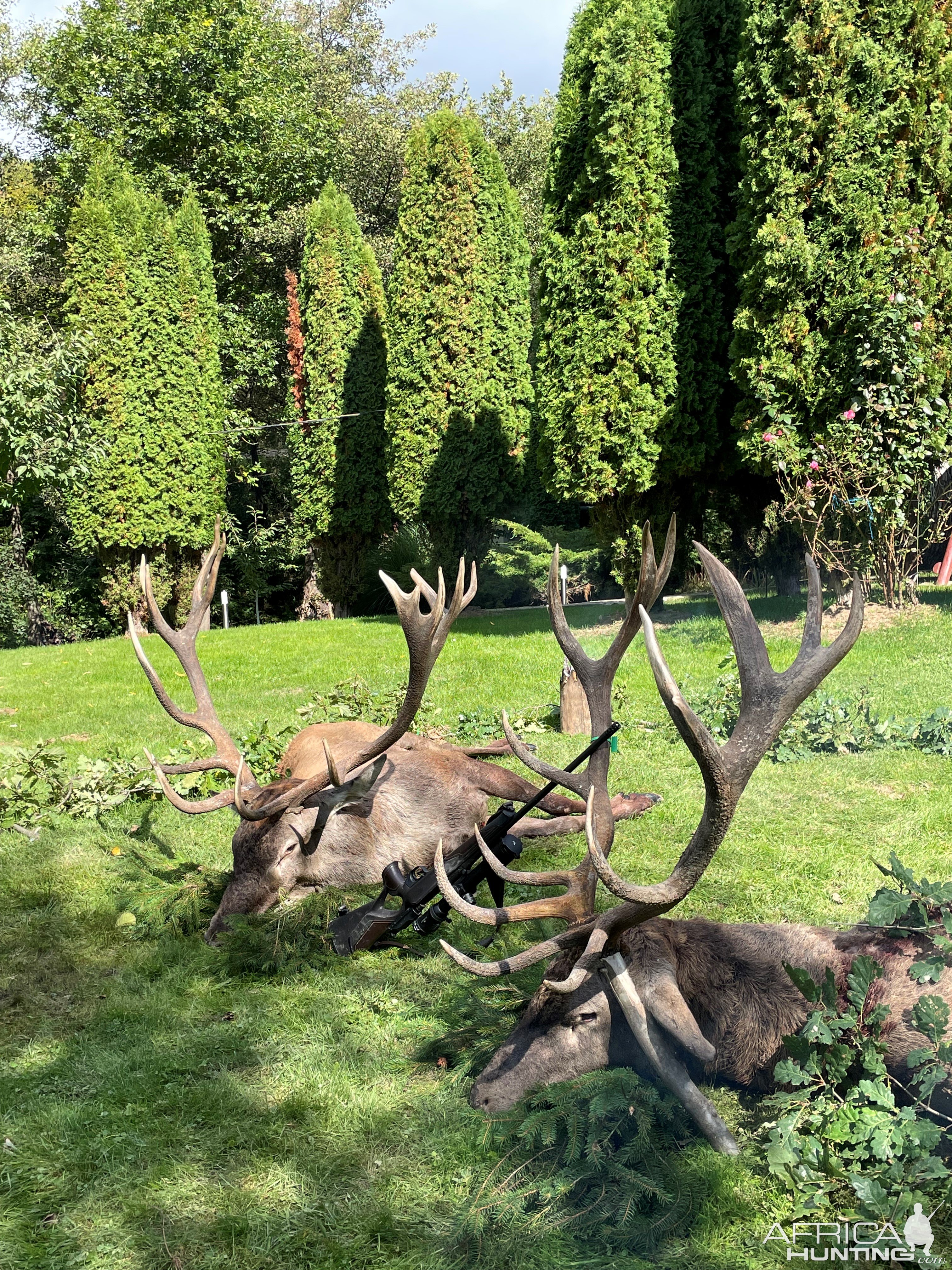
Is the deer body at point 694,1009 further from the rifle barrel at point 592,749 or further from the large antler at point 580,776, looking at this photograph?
the rifle barrel at point 592,749

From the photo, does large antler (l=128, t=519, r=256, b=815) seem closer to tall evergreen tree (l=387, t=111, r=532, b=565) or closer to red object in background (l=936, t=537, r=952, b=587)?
tall evergreen tree (l=387, t=111, r=532, b=565)

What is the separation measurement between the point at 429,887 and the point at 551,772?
3.41 ft

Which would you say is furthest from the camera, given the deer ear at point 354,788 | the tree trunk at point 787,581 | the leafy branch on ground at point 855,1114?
the tree trunk at point 787,581

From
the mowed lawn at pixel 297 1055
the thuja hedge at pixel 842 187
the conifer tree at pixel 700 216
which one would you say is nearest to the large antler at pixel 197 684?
the mowed lawn at pixel 297 1055

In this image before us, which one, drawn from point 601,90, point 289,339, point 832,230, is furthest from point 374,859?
point 289,339

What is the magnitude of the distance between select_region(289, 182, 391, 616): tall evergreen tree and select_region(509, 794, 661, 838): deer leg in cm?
1382

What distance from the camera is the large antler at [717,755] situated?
2.63 metres

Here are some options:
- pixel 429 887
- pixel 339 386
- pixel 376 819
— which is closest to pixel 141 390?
pixel 339 386

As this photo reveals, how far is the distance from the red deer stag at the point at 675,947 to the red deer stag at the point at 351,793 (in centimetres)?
127

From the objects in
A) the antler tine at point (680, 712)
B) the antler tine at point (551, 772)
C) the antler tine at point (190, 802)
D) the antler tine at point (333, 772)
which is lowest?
the antler tine at point (190, 802)

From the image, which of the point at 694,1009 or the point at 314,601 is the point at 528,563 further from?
the point at 694,1009

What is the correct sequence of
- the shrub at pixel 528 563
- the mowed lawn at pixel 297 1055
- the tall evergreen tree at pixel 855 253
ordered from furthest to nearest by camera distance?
1. the shrub at pixel 528 563
2. the tall evergreen tree at pixel 855 253
3. the mowed lawn at pixel 297 1055

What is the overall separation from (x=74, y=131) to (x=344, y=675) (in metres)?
16.9

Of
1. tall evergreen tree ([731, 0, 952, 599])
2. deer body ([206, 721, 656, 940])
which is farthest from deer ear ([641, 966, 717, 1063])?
tall evergreen tree ([731, 0, 952, 599])
